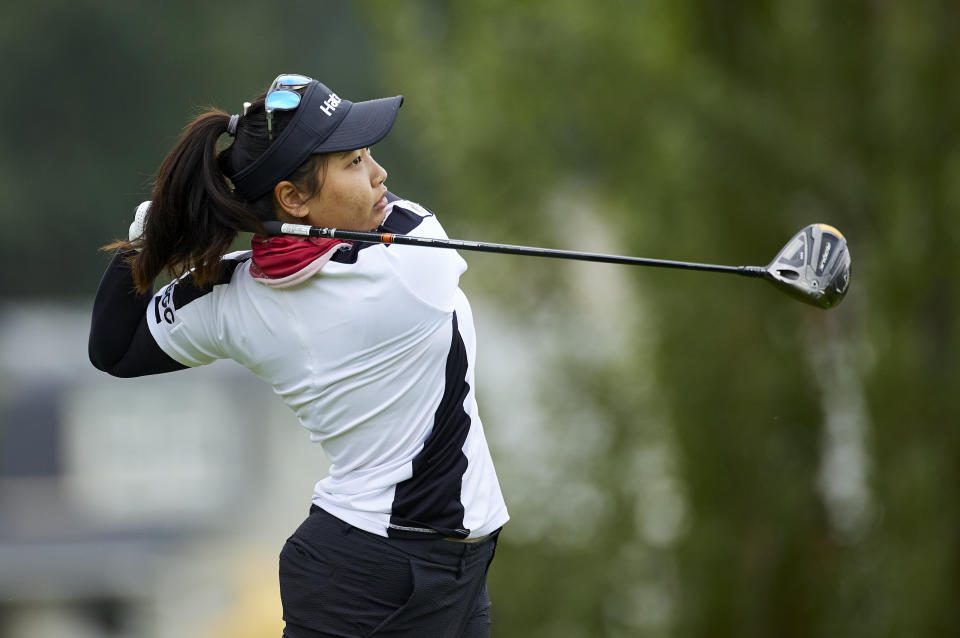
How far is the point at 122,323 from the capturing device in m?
2.54

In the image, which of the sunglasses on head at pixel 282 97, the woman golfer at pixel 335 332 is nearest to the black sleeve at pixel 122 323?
the woman golfer at pixel 335 332

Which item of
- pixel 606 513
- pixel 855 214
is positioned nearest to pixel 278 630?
pixel 606 513

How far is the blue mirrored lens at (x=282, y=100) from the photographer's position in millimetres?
2375

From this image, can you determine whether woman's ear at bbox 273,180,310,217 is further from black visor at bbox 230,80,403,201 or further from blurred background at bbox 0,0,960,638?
blurred background at bbox 0,0,960,638

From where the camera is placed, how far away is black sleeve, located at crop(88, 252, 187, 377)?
253 centimetres

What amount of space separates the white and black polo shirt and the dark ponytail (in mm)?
77

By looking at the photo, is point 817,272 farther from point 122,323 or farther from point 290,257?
point 122,323

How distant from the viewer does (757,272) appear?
2730mm

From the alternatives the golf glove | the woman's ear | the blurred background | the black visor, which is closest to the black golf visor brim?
the black visor

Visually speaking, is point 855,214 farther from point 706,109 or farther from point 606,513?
point 606,513

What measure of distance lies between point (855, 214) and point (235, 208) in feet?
12.7

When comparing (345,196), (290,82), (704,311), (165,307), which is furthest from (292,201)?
(704,311)

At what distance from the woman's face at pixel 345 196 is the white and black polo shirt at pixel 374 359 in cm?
6

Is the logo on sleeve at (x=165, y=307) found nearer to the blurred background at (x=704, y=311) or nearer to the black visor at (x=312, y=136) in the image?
the black visor at (x=312, y=136)
